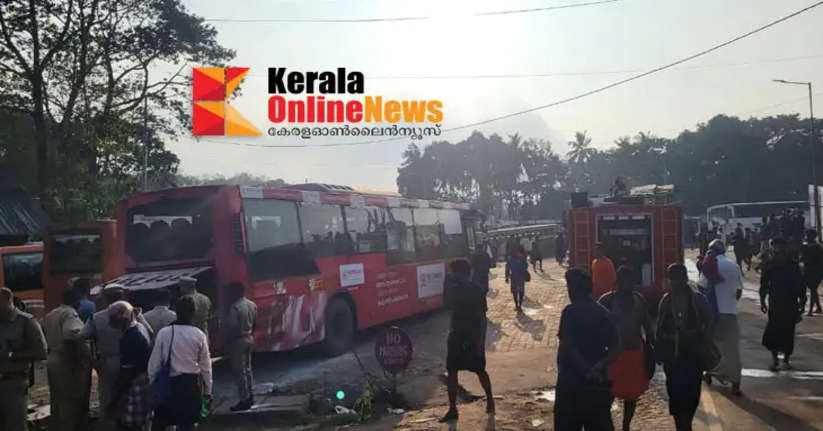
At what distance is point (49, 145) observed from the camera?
22406 millimetres

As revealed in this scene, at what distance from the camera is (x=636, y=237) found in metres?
14.1

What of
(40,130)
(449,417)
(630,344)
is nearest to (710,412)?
(630,344)

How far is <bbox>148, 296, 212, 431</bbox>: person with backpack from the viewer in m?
5.26

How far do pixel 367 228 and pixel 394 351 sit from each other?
4747 mm

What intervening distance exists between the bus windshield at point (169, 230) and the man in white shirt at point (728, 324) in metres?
6.56

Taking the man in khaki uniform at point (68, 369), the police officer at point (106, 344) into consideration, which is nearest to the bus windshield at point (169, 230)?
the man in khaki uniform at point (68, 369)

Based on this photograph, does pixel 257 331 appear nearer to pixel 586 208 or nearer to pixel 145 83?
pixel 586 208

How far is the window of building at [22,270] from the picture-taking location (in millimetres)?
13034

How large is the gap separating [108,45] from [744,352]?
71.3ft

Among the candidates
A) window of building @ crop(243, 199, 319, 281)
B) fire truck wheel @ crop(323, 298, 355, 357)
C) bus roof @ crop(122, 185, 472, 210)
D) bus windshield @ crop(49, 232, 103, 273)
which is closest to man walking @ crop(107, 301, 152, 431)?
window of building @ crop(243, 199, 319, 281)

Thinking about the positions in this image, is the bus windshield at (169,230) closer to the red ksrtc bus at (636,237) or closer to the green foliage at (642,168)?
the red ksrtc bus at (636,237)

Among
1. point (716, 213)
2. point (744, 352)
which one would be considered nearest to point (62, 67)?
point (744, 352)

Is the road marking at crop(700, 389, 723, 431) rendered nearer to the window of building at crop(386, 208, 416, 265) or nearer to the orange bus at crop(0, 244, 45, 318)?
the window of building at crop(386, 208, 416, 265)

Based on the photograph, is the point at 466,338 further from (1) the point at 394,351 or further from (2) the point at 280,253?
(2) the point at 280,253
